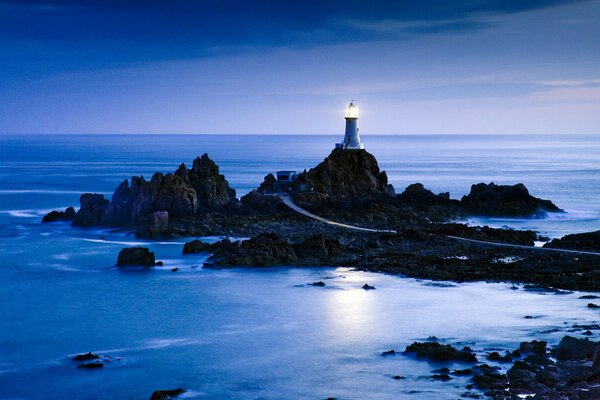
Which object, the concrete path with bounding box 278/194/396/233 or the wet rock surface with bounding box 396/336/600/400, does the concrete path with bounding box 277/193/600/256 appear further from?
the wet rock surface with bounding box 396/336/600/400

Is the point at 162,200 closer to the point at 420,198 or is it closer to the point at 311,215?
the point at 311,215

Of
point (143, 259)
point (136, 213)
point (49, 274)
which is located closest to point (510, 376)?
point (143, 259)

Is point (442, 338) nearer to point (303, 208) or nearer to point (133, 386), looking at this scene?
point (133, 386)

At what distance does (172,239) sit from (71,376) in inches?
820

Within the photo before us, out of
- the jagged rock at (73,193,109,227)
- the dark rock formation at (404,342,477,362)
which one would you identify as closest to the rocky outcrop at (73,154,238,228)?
the jagged rock at (73,193,109,227)

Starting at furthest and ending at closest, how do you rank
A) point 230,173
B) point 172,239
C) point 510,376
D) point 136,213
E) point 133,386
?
point 230,173, point 136,213, point 172,239, point 133,386, point 510,376

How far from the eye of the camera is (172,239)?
40.2 metres

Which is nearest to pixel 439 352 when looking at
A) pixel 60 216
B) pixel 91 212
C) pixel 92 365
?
pixel 92 365

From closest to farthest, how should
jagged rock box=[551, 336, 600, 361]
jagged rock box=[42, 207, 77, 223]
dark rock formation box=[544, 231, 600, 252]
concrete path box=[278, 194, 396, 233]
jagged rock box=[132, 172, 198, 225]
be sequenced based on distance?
jagged rock box=[551, 336, 600, 361] < dark rock formation box=[544, 231, 600, 252] < concrete path box=[278, 194, 396, 233] < jagged rock box=[132, 172, 198, 225] < jagged rock box=[42, 207, 77, 223]

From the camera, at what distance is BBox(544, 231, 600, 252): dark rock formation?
113 feet

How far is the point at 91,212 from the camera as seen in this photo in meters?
44.6

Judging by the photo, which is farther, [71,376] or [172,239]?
[172,239]

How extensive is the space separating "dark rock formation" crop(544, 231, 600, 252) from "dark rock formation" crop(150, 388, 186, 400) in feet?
71.4

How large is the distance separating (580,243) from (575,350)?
17.7 metres
